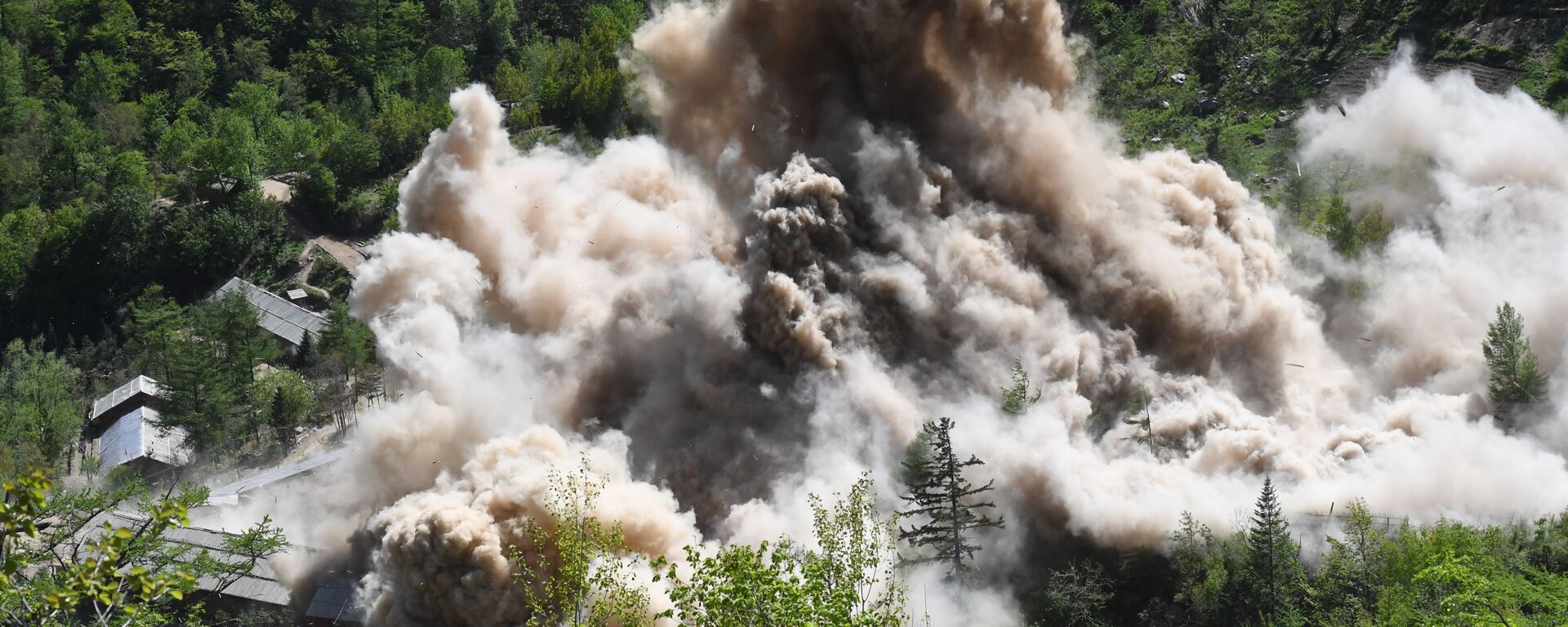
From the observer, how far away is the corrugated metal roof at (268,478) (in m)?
52.5

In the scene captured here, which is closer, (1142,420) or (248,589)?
(1142,420)

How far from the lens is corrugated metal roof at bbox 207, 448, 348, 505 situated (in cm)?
5247

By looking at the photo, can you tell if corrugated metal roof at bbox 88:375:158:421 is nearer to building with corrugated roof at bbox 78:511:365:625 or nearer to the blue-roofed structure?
building with corrugated roof at bbox 78:511:365:625

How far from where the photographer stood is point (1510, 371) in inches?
1626

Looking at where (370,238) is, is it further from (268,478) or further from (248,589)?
(248,589)

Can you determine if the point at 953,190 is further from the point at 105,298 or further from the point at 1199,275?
the point at 105,298

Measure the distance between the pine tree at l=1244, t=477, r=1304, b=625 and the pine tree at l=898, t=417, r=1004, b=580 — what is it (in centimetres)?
701

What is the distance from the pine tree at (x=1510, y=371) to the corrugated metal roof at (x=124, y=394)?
59.6 metres

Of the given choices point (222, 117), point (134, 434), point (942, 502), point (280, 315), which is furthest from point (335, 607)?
point (222, 117)

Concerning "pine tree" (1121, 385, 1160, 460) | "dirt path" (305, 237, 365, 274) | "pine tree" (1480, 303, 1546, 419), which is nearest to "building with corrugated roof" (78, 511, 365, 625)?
"pine tree" (1121, 385, 1160, 460)

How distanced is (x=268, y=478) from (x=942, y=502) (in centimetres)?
3131

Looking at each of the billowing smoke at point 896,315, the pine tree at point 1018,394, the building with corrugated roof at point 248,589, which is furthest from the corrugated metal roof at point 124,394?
the pine tree at point 1018,394

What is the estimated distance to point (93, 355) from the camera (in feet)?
253

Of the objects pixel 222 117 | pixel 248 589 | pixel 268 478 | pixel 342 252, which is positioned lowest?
pixel 248 589
